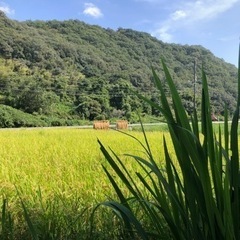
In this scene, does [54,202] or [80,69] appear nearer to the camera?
[54,202]

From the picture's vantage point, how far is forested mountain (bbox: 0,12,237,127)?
35306 mm

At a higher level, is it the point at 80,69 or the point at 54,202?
the point at 80,69

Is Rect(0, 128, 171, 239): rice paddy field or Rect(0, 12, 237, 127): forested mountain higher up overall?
Rect(0, 12, 237, 127): forested mountain

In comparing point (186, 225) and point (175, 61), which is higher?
point (175, 61)

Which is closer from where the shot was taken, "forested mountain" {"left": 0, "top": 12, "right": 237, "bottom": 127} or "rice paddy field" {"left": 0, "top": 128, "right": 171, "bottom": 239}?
"rice paddy field" {"left": 0, "top": 128, "right": 171, "bottom": 239}

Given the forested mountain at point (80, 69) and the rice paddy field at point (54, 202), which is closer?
the rice paddy field at point (54, 202)

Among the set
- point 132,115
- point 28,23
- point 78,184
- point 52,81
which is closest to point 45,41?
point 28,23

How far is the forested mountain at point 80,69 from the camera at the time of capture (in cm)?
3531

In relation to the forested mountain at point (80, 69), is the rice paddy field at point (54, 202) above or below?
below

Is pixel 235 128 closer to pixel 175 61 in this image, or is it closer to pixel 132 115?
pixel 132 115

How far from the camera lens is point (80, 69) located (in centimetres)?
5425

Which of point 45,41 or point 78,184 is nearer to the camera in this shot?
point 78,184

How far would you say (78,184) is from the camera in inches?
106

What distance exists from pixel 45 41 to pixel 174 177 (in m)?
58.2
